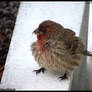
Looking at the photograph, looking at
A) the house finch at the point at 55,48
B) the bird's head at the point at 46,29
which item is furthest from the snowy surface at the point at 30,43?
the bird's head at the point at 46,29

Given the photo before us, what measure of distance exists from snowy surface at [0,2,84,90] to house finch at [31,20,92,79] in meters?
0.22

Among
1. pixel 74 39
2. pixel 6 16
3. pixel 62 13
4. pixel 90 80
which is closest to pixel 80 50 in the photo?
pixel 74 39

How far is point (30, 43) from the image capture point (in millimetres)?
5000

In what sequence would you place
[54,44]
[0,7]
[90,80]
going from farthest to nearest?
[0,7]
[90,80]
[54,44]

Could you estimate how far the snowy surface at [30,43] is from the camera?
14.0ft

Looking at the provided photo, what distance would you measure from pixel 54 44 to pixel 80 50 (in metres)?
0.40

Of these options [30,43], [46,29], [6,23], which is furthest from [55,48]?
[6,23]

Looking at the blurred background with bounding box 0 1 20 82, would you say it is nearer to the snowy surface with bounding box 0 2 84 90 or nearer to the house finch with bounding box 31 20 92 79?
the snowy surface with bounding box 0 2 84 90

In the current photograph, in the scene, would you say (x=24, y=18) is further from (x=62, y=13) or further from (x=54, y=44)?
(x=54, y=44)

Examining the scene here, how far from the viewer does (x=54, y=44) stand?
4098 millimetres

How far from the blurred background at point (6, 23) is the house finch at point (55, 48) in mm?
955

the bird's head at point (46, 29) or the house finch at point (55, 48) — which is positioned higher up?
the bird's head at point (46, 29)

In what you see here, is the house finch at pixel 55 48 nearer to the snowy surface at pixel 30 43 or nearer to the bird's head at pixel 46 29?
the bird's head at pixel 46 29

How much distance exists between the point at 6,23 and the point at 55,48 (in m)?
2.30
